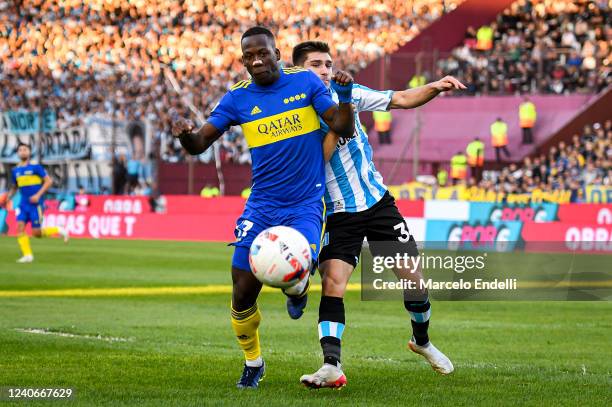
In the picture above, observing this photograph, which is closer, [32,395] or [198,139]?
[32,395]

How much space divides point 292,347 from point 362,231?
8.60 feet

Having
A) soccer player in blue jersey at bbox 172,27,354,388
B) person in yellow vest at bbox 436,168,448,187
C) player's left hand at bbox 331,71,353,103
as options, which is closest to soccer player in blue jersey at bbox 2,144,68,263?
person in yellow vest at bbox 436,168,448,187

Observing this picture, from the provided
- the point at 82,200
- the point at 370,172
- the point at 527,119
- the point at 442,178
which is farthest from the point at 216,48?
the point at 370,172

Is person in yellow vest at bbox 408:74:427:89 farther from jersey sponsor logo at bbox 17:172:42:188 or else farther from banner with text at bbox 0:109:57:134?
jersey sponsor logo at bbox 17:172:42:188

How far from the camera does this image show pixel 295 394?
6863mm

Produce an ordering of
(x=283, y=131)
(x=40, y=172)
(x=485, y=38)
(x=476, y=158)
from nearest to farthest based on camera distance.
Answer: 1. (x=283, y=131)
2. (x=40, y=172)
3. (x=476, y=158)
4. (x=485, y=38)

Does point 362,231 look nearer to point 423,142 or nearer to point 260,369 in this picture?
point 260,369

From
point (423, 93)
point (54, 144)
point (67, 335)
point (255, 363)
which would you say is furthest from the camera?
point (54, 144)

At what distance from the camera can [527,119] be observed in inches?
1292

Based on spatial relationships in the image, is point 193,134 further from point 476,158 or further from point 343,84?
point 476,158

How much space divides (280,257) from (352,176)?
4.01 ft

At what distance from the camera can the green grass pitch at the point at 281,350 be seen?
6.87 metres

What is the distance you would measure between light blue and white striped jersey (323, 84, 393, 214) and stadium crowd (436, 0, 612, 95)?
25.1 m

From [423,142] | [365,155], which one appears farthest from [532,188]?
[365,155]
